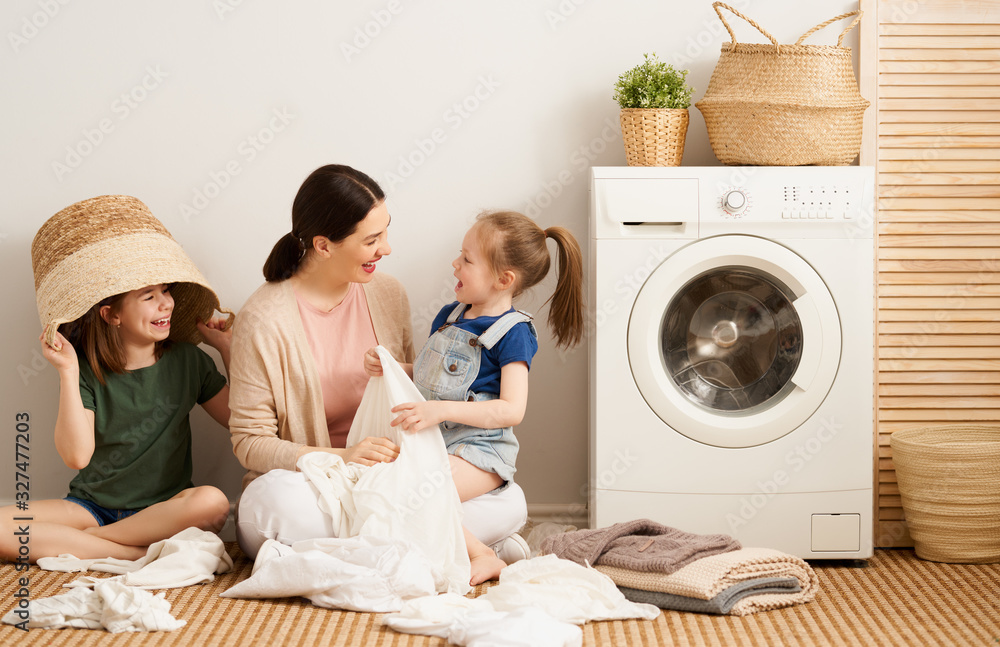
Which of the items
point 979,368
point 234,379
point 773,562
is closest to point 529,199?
point 234,379

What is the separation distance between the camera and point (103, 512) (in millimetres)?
2008

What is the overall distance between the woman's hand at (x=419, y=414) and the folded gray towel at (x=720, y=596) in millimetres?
515

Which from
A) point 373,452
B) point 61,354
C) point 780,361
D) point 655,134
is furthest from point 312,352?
point 780,361

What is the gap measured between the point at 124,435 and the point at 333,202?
0.75 m

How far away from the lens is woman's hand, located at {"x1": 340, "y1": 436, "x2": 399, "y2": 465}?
1789mm

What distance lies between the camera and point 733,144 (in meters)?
1.98

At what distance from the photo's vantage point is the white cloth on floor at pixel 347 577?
5.28 ft

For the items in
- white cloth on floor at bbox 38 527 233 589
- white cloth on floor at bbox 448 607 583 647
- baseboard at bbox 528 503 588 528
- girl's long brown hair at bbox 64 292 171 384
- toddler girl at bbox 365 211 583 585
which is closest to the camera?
white cloth on floor at bbox 448 607 583 647

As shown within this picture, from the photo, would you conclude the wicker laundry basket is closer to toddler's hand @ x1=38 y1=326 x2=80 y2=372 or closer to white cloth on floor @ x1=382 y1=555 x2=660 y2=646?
white cloth on floor @ x1=382 y1=555 x2=660 y2=646

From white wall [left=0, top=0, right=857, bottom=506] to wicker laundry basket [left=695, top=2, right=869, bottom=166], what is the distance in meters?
0.24

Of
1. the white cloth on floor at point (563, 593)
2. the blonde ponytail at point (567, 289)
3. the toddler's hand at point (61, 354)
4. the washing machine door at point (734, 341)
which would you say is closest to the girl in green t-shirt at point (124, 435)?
the toddler's hand at point (61, 354)

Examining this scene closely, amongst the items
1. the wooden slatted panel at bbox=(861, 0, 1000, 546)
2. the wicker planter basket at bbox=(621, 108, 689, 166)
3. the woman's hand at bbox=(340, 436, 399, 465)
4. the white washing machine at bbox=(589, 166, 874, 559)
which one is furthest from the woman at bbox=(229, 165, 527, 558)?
the wooden slatted panel at bbox=(861, 0, 1000, 546)

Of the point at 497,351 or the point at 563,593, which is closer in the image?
the point at 563,593

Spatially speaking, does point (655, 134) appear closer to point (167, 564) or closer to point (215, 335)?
point (215, 335)
